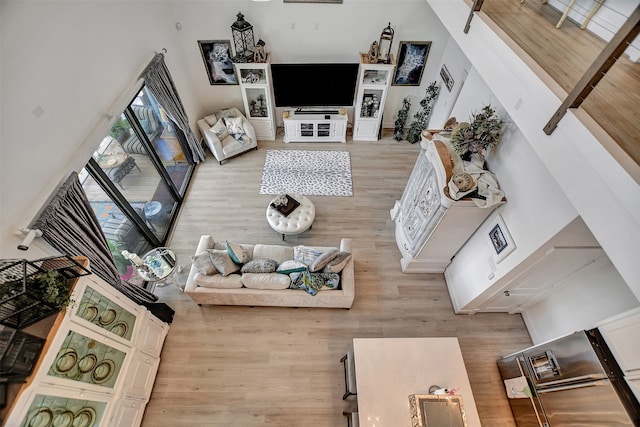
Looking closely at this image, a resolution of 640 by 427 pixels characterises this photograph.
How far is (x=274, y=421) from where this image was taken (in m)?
3.46

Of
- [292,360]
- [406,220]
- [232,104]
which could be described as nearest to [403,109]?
[406,220]

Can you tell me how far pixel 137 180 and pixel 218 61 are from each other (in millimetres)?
2917

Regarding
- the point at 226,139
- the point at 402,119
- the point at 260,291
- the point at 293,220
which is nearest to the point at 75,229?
the point at 260,291

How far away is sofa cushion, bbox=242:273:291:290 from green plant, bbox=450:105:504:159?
2616 millimetres

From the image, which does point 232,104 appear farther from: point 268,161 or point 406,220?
point 406,220

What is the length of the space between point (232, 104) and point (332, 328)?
16.7 ft

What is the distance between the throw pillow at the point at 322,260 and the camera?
12.4ft

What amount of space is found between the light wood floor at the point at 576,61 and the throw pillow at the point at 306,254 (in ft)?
9.66

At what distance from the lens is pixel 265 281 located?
3768mm

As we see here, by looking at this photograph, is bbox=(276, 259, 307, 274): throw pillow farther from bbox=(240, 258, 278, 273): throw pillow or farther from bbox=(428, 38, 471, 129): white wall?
bbox=(428, 38, 471, 129): white wall

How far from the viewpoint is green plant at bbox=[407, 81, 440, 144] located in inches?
238

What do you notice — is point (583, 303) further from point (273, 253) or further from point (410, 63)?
point (410, 63)

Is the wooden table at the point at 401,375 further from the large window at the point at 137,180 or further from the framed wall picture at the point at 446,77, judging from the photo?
the framed wall picture at the point at 446,77

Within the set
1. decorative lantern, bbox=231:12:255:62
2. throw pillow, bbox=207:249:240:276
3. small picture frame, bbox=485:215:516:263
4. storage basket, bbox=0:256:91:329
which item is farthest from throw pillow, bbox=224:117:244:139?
small picture frame, bbox=485:215:516:263
